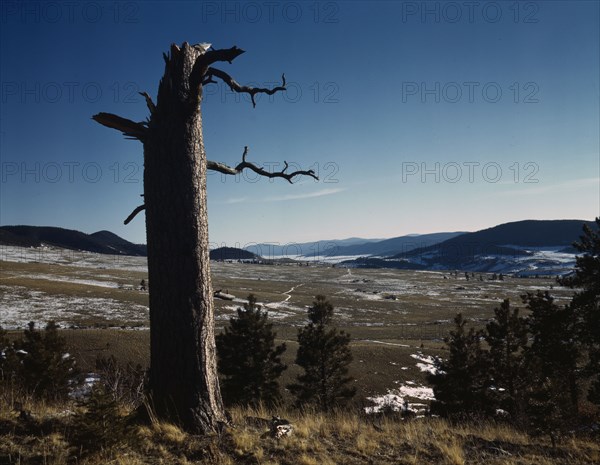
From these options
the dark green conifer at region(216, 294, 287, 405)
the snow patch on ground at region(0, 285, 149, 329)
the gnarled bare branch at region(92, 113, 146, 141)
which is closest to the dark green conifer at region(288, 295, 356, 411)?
the dark green conifer at region(216, 294, 287, 405)

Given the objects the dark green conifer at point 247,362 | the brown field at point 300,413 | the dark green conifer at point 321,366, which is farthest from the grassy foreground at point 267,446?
the dark green conifer at point 321,366

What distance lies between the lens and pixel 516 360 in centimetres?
2144

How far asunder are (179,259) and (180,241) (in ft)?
0.90

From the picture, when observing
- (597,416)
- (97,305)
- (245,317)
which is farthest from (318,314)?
(97,305)

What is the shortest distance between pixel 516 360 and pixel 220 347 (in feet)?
59.0

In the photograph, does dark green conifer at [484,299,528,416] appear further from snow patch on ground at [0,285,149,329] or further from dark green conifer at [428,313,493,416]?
snow patch on ground at [0,285,149,329]

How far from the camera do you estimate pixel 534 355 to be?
779 inches

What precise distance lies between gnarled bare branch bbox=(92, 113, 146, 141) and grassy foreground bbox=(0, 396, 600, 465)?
13.3ft

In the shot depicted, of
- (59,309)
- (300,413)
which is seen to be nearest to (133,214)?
(300,413)

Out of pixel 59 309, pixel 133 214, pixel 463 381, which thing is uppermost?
pixel 133 214

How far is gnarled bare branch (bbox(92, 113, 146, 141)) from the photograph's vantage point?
18.7 ft

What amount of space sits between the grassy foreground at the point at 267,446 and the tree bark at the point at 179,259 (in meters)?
0.50

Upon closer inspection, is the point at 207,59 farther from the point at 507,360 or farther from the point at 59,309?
the point at 59,309

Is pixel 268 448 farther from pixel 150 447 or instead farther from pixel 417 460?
pixel 417 460
